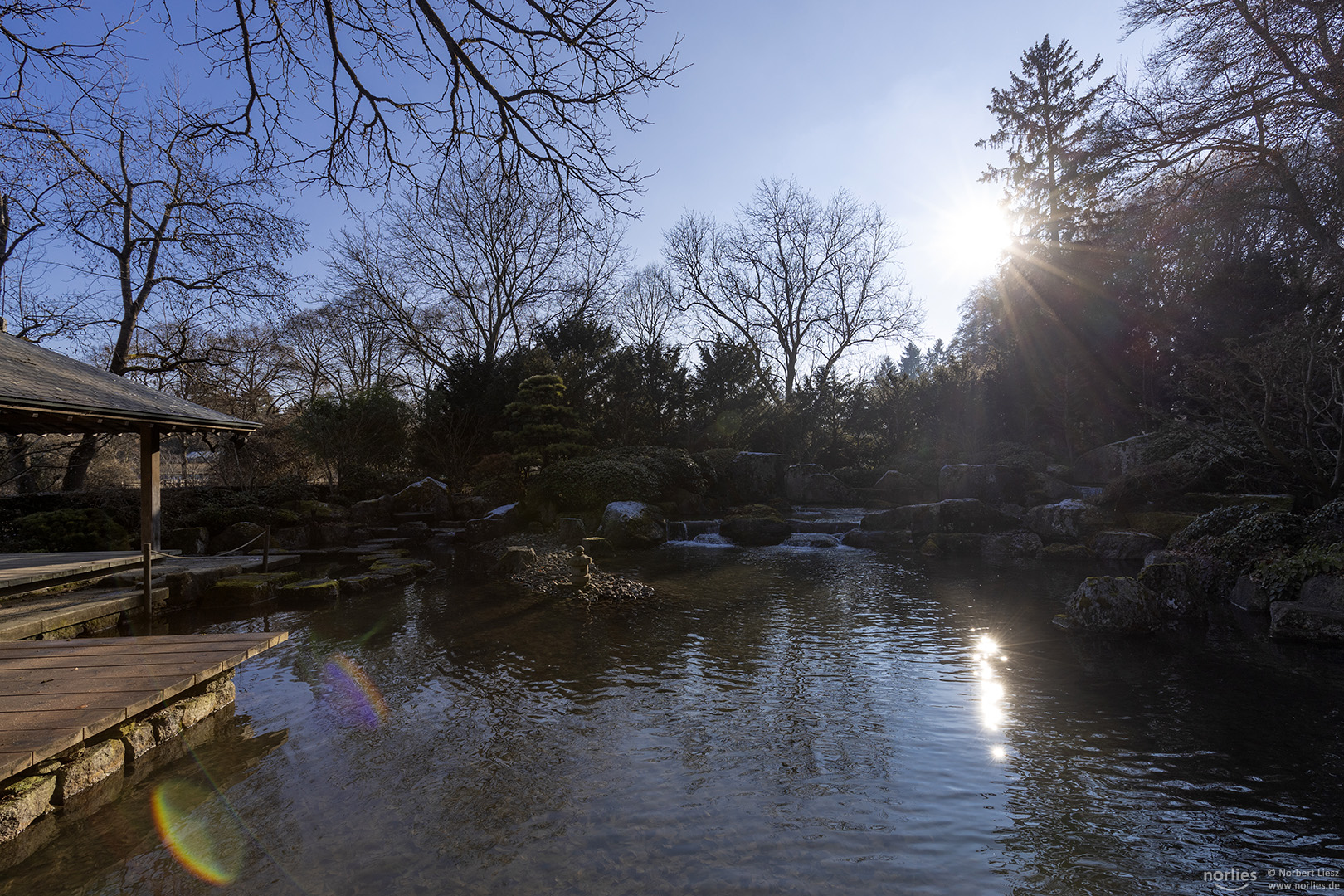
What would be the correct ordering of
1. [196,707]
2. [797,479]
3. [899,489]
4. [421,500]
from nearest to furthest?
[196,707]
[421,500]
[899,489]
[797,479]

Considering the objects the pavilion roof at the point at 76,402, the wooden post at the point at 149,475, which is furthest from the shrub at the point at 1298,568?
the wooden post at the point at 149,475

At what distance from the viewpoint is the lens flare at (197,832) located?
3.22 metres

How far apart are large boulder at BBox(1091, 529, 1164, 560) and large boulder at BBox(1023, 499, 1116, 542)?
897mm

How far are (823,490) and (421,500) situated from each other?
1231 centimetres

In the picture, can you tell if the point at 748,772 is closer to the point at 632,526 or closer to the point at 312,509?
the point at 632,526

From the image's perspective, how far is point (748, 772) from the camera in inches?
163

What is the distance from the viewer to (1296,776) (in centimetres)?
400

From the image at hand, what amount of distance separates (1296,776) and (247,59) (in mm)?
8423

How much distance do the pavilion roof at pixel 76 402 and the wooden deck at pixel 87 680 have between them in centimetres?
214

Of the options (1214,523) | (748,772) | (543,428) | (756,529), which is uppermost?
(543,428)

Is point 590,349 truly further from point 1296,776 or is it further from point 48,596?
point 1296,776

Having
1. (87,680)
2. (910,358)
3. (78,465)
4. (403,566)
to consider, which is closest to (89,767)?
(87,680)

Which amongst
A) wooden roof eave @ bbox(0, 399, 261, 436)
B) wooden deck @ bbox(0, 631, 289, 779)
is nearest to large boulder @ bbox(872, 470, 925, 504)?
wooden roof eave @ bbox(0, 399, 261, 436)

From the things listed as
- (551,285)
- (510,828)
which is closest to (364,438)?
(551,285)
